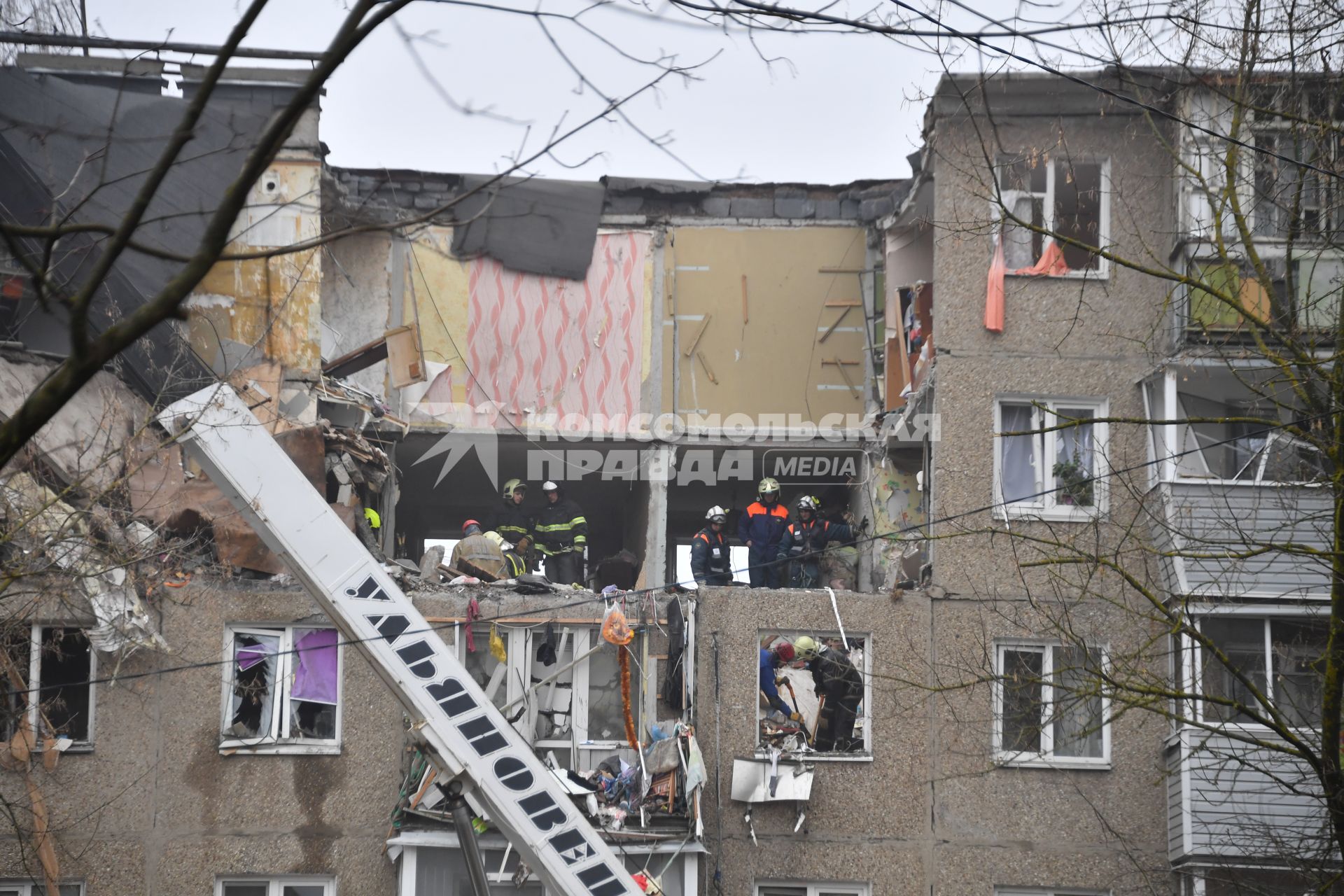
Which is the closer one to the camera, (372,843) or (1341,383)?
(1341,383)

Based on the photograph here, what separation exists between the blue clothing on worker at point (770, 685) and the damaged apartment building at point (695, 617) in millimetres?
128

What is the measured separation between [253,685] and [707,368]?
7595 millimetres

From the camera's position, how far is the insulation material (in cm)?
2167

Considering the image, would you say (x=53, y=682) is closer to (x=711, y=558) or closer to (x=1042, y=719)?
(x=711, y=558)

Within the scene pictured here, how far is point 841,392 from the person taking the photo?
2186 centimetres

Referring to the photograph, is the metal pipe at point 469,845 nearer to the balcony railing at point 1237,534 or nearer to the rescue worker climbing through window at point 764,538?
the rescue worker climbing through window at point 764,538

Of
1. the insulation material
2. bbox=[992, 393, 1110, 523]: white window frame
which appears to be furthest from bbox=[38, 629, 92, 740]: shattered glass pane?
bbox=[992, 393, 1110, 523]: white window frame

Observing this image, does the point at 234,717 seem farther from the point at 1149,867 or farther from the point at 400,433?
the point at 1149,867

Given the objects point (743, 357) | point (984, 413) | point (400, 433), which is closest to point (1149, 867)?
point (984, 413)

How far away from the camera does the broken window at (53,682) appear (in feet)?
53.9

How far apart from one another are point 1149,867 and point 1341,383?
24.7 feet

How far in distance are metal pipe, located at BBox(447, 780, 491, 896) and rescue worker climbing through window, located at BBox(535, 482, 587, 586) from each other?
19.5ft

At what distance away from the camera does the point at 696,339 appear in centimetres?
2197

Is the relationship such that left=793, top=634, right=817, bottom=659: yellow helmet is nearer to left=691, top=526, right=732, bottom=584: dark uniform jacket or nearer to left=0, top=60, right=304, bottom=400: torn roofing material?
left=691, top=526, right=732, bottom=584: dark uniform jacket
